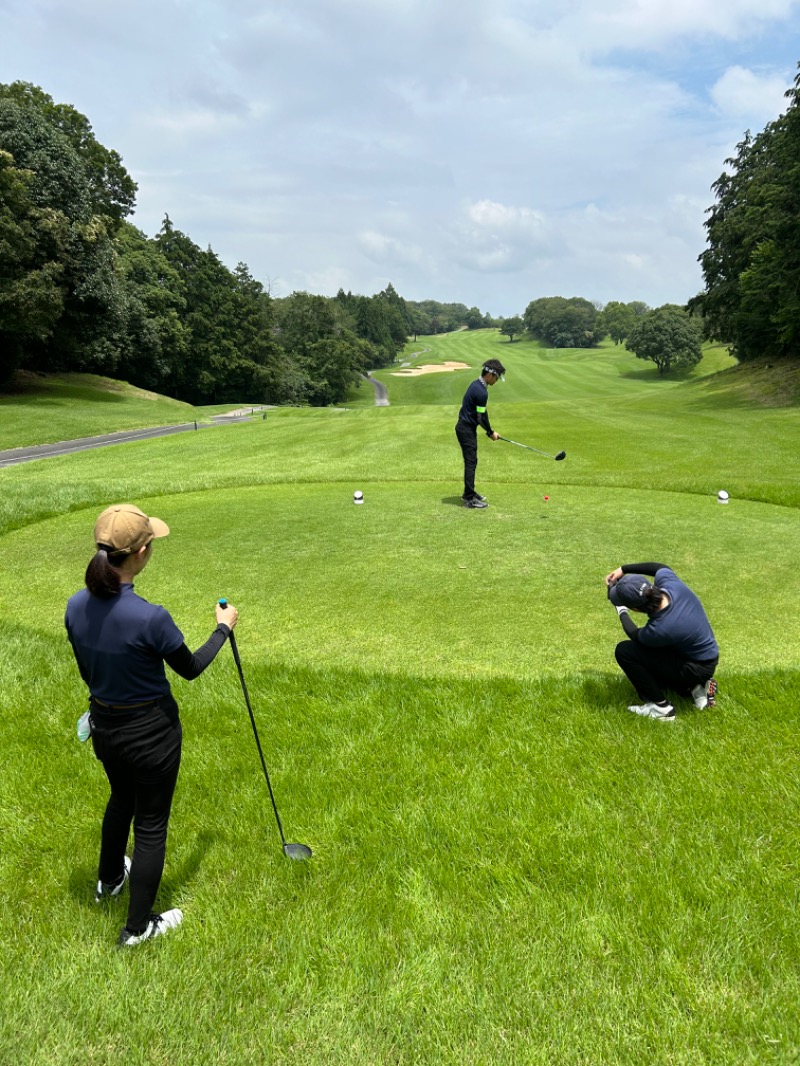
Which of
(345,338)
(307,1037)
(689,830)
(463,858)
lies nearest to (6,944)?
(307,1037)

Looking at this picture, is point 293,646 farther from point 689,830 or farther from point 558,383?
point 558,383

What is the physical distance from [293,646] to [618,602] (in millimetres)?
3395

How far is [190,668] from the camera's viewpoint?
330 centimetres

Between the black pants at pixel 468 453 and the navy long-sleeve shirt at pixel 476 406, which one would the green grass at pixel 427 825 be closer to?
the black pants at pixel 468 453

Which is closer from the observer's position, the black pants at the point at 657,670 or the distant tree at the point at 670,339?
the black pants at the point at 657,670

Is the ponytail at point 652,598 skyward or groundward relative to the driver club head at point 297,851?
skyward

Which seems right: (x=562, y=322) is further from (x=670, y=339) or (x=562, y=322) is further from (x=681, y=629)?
(x=681, y=629)

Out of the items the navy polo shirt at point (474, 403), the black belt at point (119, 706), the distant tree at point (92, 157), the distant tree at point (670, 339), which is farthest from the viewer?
the distant tree at point (670, 339)

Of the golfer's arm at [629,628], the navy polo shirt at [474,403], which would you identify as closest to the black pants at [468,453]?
the navy polo shirt at [474,403]

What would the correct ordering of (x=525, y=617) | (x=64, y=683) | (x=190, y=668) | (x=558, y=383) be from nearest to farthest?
1. (x=190, y=668)
2. (x=64, y=683)
3. (x=525, y=617)
4. (x=558, y=383)

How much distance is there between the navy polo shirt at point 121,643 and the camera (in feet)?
10.2

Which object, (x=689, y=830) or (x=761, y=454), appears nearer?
(x=689, y=830)

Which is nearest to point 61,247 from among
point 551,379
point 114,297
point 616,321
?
point 114,297

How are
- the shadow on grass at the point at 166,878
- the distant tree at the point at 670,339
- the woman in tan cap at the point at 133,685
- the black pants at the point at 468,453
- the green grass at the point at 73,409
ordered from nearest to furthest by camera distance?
1. the woman in tan cap at the point at 133,685
2. the shadow on grass at the point at 166,878
3. the black pants at the point at 468,453
4. the green grass at the point at 73,409
5. the distant tree at the point at 670,339
